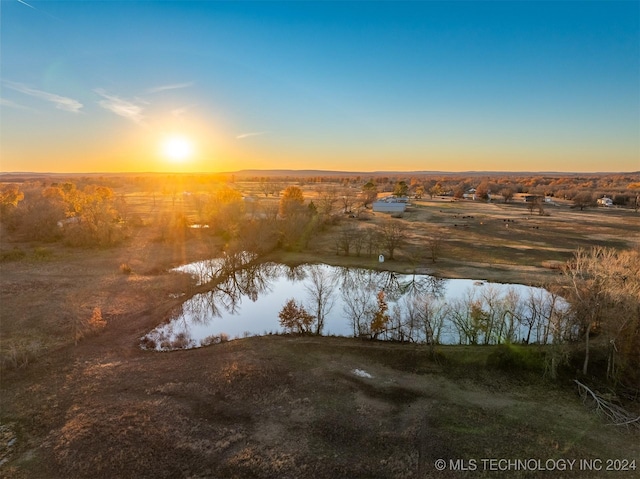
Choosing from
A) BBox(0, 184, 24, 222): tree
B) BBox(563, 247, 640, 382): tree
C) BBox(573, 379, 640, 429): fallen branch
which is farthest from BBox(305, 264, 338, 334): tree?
BBox(0, 184, 24, 222): tree

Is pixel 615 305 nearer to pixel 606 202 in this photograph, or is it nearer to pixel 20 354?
pixel 20 354

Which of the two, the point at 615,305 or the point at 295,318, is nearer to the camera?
the point at 615,305

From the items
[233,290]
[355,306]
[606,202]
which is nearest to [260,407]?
[355,306]

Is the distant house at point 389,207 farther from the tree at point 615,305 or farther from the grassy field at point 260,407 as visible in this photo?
the tree at point 615,305

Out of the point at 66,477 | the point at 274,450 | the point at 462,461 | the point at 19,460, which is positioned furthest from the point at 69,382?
the point at 462,461

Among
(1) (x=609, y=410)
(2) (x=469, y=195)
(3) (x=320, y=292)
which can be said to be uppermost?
(2) (x=469, y=195)

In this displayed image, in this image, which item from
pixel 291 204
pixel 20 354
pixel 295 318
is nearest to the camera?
pixel 20 354

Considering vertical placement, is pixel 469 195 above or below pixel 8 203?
below
